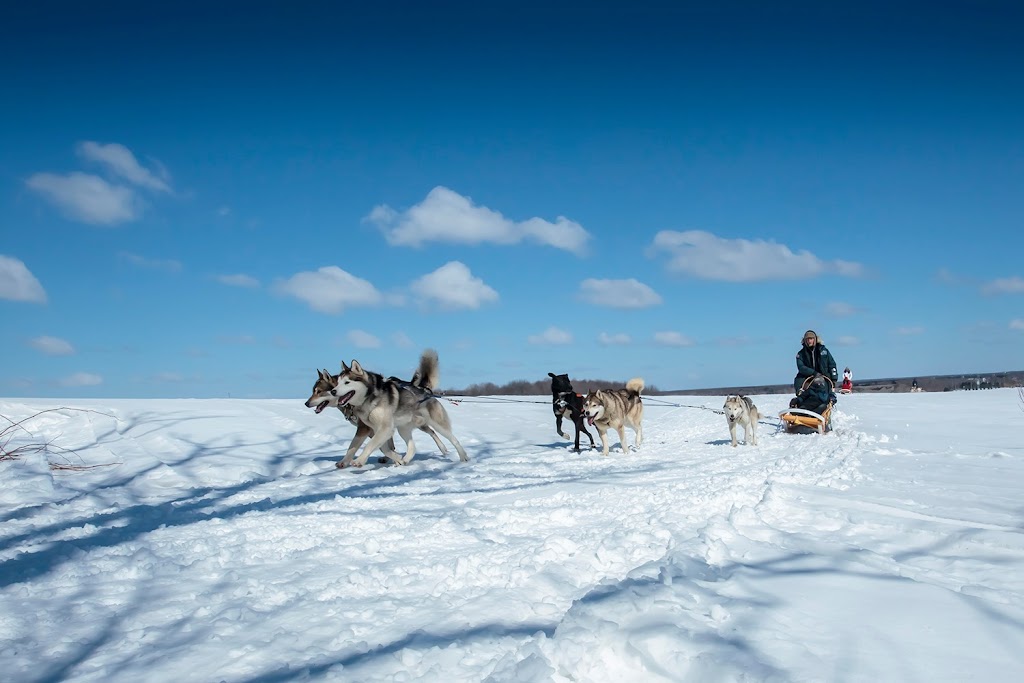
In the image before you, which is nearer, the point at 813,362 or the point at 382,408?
the point at 382,408

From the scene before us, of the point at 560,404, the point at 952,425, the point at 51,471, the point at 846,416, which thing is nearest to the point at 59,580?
the point at 51,471

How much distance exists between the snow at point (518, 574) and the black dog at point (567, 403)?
3.90m

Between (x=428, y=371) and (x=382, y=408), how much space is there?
1.57 m

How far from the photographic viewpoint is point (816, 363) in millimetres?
11656

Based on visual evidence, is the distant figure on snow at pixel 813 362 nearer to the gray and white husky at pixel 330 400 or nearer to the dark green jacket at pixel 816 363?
the dark green jacket at pixel 816 363

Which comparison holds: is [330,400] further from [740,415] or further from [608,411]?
[740,415]

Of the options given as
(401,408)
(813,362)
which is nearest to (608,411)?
(401,408)

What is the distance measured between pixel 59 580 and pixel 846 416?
15.7 m

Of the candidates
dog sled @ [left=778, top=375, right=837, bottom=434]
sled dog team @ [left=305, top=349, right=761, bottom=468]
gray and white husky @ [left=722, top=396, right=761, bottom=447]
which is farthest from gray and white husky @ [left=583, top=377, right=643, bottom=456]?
dog sled @ [left=778, top=375, right=837, bottom=434]

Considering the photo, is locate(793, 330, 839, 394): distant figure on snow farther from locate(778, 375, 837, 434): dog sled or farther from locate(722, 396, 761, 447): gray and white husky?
locate(722, 396, 761, 447): gray and white husky

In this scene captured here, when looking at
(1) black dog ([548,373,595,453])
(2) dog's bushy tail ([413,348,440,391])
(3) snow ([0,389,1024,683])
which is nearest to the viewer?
(3) snow ([0,389,1024,683])

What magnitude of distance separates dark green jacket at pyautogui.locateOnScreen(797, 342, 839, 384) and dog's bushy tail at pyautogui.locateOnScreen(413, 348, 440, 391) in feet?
23.4

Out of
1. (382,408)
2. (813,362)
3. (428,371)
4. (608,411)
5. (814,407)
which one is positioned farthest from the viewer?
(813,362)

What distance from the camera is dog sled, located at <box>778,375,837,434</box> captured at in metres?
11.0
